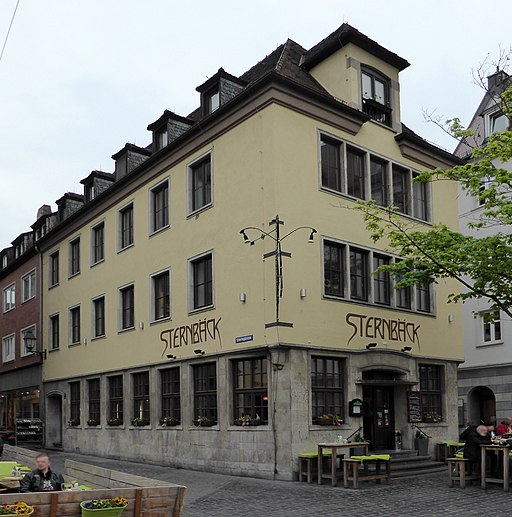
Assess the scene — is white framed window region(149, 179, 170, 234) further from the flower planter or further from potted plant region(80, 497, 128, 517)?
the flower planter

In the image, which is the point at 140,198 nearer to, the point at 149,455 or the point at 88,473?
the point at 149,455

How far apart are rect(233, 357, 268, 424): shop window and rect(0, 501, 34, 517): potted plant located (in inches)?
464

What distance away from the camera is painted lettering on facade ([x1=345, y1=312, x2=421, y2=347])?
885 inches

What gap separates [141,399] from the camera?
27.4 metres

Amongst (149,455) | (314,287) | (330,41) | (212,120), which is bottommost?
(149,455)

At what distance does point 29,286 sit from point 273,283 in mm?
22830

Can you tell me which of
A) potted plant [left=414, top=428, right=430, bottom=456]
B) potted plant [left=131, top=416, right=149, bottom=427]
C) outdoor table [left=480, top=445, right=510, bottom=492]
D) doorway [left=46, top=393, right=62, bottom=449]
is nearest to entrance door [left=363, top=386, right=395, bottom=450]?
potted plant [left=414, top=428, right=430, bottom=456]

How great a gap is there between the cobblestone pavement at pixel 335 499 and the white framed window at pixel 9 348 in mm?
23189

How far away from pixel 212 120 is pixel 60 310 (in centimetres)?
1510

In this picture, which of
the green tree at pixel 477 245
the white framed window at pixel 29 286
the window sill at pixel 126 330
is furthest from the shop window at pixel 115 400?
the green tree at pixel 477 245

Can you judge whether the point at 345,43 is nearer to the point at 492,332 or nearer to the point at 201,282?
the point at 201,282

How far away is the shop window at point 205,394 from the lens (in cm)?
2311

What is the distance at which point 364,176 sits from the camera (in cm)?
2386

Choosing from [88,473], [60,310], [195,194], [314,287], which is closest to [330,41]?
[195,194]
